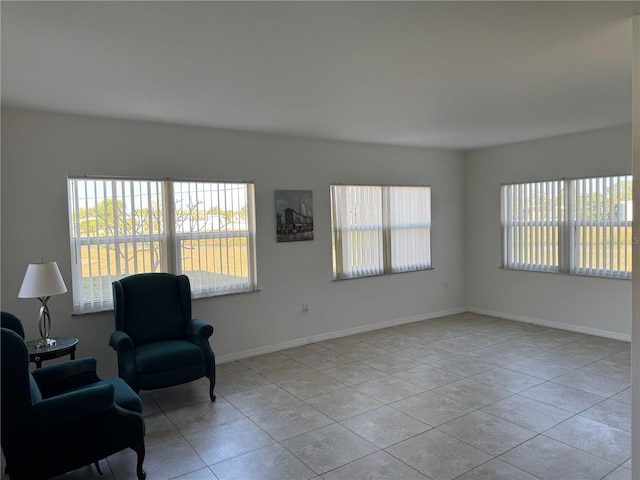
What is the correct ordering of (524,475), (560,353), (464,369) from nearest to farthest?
(524,475)
(464,369)
(560,353)

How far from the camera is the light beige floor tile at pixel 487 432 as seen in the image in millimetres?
3027

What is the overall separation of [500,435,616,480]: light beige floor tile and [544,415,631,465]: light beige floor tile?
0.08m

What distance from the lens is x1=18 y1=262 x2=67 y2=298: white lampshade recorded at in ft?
11.1

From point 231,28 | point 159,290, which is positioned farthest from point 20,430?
point 231,28

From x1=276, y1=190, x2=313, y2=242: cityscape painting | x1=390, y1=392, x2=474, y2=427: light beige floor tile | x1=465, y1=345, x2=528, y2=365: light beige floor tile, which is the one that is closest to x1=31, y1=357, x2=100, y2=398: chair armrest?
x1=390, y1=392, x2=474, y2=427: light beige floor tile

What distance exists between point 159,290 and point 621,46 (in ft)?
13.3

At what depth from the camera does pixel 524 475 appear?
8.75 ft

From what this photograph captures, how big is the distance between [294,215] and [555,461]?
11.8ft

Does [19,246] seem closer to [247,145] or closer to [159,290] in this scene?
[159,290]

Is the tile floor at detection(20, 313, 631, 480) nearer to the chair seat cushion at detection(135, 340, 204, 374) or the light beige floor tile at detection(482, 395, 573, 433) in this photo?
the light beige floor tile at detection(482, 395, 573, 433)

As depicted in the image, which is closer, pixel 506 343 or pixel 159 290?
pixel 159 290

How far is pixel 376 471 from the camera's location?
9.03 ft

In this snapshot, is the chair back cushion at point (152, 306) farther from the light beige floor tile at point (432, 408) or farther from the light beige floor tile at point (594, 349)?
the light beige floor tile at point (594, 349)

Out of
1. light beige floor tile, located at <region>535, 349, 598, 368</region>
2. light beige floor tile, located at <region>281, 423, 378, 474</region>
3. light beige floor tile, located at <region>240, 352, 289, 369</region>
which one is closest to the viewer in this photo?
light beige floor tile, located at <region>281, 423, 378, 474</region>
